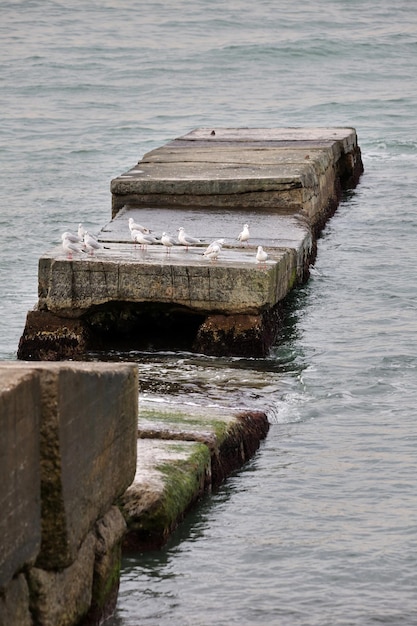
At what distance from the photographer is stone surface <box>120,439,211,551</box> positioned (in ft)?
23.6

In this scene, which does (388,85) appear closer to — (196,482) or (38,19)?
(38,19)

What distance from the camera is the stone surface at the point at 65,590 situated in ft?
18.2

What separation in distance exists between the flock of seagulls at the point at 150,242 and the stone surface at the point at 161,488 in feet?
11.7

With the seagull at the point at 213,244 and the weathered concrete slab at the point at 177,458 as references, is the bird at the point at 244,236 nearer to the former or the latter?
the seagull at the point at 213,244

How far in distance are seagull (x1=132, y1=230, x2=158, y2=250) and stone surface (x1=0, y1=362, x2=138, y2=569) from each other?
554 cm

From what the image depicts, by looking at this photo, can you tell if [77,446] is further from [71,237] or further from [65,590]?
[71,237]

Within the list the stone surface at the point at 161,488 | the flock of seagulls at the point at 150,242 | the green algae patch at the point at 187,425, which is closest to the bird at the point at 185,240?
the flock of seagulls at the point at 150,242

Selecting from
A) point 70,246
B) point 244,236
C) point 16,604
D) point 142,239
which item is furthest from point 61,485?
point 244,236

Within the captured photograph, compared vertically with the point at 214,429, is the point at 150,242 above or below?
above

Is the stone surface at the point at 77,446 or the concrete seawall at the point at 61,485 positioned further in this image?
the stone surface at the point at 77,446

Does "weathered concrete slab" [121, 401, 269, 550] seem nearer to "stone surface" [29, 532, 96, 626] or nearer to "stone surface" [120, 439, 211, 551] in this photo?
"stone surface" [120, 439, 211, 551]

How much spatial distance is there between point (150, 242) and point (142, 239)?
0.32 ft

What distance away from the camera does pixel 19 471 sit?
5238 millimetres

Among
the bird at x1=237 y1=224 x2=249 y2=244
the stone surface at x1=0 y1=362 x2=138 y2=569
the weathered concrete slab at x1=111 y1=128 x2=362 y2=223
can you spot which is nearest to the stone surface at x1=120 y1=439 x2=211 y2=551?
the stone surface at x1=0 y1=362 x2=138 y2=569
